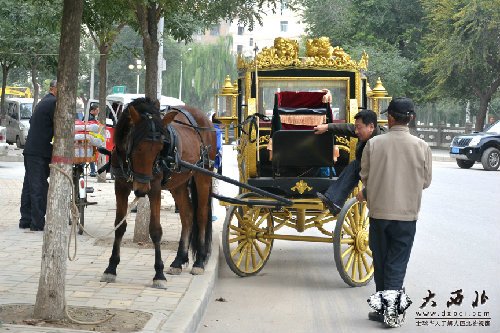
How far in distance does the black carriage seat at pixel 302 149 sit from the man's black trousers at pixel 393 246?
293cm

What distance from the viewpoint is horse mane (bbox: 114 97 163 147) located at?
30.7 feet

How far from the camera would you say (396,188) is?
26.9 feet

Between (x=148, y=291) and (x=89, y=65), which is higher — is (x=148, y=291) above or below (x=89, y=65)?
below

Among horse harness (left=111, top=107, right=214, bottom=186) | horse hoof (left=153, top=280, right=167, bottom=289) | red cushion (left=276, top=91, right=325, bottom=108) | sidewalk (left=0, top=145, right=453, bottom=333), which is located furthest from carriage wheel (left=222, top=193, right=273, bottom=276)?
horse hoof (left=153, top=280, right=167, bottom=289)

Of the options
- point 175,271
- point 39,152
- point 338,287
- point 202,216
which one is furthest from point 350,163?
point 39,152

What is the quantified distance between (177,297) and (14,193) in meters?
11.9

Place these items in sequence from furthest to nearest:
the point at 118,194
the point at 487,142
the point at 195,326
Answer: the point at 487,142 < the point at 118,194 < the point at 195,326

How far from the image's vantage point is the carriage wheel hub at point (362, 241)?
35.2ft

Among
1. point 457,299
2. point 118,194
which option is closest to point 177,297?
point 118,194

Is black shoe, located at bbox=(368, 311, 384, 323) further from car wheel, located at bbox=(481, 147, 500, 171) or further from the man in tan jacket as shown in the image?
car wheel, located at bbox=(481, 147, 500, 171)

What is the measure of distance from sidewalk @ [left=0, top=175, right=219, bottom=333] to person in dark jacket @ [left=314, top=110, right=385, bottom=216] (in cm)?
146

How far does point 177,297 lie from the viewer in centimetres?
887

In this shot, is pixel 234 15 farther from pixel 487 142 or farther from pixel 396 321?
pixel 487 142

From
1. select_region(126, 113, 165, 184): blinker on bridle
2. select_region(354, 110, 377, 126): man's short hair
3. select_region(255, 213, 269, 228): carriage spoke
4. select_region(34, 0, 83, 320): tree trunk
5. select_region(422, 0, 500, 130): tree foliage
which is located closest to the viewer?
select_region(34, 0, 83, 320): tree trunk
